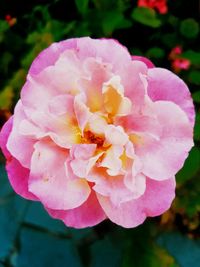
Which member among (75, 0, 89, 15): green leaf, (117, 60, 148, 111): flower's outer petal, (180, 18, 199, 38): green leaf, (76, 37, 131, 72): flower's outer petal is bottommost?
(180, 18, 199, 38): green leaf

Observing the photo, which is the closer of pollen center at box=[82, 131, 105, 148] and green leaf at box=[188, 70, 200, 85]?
pollen center at box=[82, 131, 105, 148]

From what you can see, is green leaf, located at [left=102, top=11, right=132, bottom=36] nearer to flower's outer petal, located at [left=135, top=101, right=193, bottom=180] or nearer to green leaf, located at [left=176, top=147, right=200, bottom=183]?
green leaf, located at [left=176, top=147, right=200, bottom=183]

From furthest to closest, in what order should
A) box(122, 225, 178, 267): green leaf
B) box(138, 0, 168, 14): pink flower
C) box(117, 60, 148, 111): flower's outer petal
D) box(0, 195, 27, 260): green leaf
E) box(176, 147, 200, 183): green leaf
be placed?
box(0, 195, 27, 260): green leaf
box(138, 0, 168, 14): pink flower
box(122, 225, 178, 267): green leaf
box(176, 147, 200, 183): green leaf
box(117, 60, 148, 111): flower's outer petal

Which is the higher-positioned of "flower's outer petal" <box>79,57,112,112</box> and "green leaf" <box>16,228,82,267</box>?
"flower's outer petal" <box>79,57,112,112</box>

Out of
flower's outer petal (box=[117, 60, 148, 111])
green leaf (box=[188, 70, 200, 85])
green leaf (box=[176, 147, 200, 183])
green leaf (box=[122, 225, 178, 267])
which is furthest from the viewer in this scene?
green leaf (box=[188, 70, 200, 85])

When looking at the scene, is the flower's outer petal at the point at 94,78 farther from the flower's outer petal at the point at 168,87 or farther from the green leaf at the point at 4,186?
the green leaf at the point at 4,186

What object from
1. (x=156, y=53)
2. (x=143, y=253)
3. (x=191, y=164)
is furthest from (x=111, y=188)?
(x=156, y=53)

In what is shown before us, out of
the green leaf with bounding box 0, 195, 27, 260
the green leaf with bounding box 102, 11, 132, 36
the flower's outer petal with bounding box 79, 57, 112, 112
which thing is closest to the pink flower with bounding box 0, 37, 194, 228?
the flower's outer petal with bounding box 79, 57, 112, 112

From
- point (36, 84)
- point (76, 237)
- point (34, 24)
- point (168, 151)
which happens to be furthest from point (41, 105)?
point (34, 24)

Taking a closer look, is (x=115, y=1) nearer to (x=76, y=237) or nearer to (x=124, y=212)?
(x=76, y=237)
